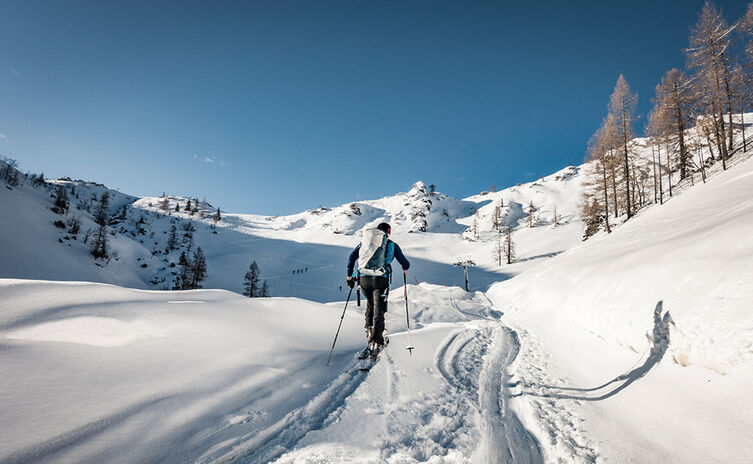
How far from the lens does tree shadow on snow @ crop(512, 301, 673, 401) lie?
353cm

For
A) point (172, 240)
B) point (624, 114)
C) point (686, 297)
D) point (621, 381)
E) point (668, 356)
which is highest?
point (624, 114)

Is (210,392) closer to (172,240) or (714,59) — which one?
(714,59)

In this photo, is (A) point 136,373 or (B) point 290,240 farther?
(B) point 290,240

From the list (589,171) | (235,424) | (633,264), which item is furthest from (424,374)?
(589,171)

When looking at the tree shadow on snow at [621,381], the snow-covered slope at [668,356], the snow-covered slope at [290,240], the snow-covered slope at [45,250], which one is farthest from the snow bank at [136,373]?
the snow-covered slope at [45,250]

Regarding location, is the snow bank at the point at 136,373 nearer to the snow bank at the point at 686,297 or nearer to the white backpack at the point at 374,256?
the white backpack at the point at 374,256

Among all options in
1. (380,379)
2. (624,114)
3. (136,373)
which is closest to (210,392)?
(136,373)

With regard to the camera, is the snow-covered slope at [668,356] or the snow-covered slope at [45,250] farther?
the snow-covered slope at [45,250]

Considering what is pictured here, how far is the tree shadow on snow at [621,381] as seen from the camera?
3.53m

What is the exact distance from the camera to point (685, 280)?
4.14m

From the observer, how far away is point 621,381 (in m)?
3.75

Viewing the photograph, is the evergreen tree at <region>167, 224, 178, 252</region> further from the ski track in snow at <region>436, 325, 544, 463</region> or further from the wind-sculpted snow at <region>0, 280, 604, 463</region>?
the ski track in snow at <region>436, 325, 544, 463</region>

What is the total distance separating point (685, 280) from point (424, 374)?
4354 mm

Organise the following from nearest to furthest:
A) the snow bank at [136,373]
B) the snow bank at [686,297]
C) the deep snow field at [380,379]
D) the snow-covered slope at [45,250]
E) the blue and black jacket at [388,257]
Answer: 1. the snow bank at [136,373]
2. the deep snow field at [380,379]
3. the snow bank at [686,297]
4. the blue and black jacket at [388,257]
5. the snow-covered slope at [45,250]
